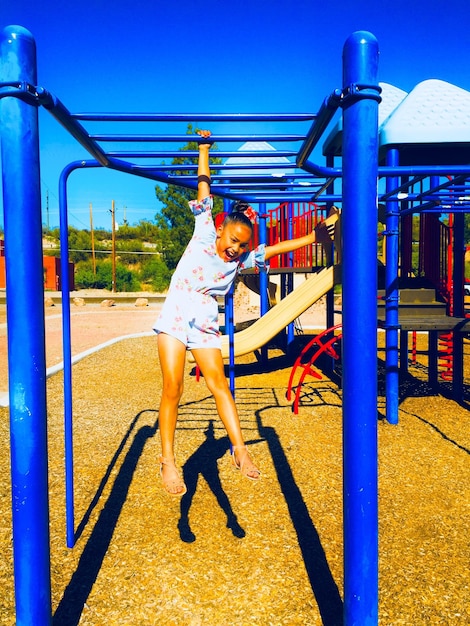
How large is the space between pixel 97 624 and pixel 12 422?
91 cm

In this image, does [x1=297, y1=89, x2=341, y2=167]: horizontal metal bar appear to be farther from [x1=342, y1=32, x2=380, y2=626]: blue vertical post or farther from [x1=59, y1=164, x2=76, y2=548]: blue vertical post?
[x1=59, y1=164, x2=76, y2=548]: blue vertical post

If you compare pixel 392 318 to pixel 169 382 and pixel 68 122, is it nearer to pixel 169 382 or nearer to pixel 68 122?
pixel 169 382

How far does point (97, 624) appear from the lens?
82.7 inches

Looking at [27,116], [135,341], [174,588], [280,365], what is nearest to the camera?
[27,116]

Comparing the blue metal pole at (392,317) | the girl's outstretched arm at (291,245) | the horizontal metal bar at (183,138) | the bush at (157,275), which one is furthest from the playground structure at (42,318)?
the bush at (157,275)

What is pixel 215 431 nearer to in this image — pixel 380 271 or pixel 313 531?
pixel 313 531

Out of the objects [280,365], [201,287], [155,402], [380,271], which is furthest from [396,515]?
[280,365]

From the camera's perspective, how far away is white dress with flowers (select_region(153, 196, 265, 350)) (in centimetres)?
259

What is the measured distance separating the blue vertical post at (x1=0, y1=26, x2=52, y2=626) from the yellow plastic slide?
15.3ft

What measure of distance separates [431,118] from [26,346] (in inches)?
211

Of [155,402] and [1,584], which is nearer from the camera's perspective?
[1,584]

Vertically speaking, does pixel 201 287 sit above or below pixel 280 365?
above

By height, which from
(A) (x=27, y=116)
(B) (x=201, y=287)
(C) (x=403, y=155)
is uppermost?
(C) (x=403, y=155)

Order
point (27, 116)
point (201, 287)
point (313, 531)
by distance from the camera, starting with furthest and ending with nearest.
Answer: point (313, 531) → point (201, 287) → point (27, 116)
